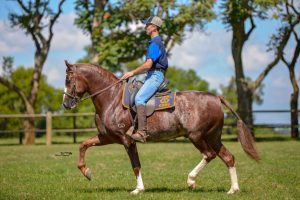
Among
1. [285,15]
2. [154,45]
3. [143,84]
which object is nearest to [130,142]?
[143,84]

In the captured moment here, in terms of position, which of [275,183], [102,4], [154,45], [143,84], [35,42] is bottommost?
[275,183]

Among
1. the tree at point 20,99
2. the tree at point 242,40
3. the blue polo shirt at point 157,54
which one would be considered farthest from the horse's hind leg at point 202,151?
the tree at point 20,99

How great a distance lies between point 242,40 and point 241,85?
2419mm

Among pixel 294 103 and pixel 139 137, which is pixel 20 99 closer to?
pixel 294 103

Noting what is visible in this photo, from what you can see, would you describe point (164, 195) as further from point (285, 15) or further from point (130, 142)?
point (285, 15)

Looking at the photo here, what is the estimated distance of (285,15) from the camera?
28.9 metres

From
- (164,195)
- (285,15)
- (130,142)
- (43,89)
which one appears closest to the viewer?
(164,195)

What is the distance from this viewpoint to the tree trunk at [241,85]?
1169 inches

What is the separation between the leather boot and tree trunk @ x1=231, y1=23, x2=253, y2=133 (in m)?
20.5

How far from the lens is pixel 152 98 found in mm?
9820

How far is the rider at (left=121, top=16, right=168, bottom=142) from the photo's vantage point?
9.66m

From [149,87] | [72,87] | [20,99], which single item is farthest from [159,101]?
[20,99]

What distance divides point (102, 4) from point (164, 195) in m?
Answer: 22.1

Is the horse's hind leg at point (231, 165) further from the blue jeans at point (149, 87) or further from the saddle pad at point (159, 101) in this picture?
the blue jeans at point (149, 87)
